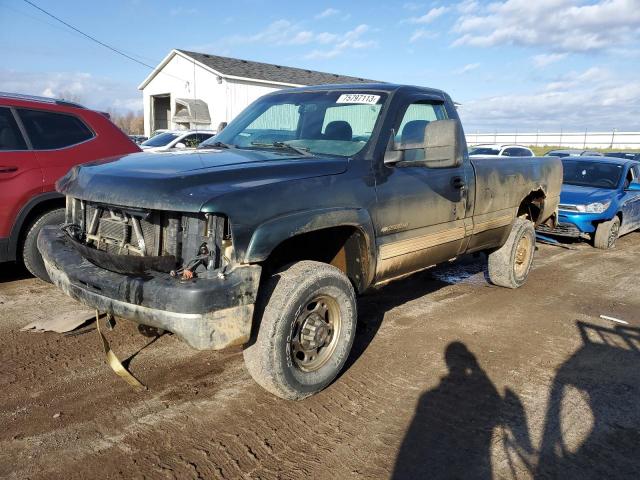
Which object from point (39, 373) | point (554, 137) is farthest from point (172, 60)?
point (554, 137)

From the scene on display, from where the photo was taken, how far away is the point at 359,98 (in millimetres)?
4270

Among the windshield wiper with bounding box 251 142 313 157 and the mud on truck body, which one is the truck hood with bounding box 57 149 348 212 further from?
the windshield wiper with bounding box 251 142 313 157

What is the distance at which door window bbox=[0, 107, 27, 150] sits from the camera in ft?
17.5

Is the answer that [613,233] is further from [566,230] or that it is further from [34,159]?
[34,159]

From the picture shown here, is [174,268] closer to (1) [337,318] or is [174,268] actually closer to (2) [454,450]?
(1) [337,318]

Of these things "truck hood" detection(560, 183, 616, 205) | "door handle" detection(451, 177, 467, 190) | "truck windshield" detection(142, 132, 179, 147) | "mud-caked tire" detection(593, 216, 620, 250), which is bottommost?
"mud-caked tire" detection(593, 216, 620, 250)

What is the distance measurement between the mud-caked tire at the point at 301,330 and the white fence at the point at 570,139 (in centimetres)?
5121

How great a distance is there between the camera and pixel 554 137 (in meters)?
55.3

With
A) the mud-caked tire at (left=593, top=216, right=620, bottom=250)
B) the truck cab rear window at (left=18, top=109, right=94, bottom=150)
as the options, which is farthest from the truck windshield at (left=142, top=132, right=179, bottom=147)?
the mud-caked tire at (left=593, top=216, right=620, bottom=250)

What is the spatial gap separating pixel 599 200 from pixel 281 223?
788cm

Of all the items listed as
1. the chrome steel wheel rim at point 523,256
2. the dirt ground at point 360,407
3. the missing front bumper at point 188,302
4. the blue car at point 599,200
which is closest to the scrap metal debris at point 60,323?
the dirt ground at point 360,407

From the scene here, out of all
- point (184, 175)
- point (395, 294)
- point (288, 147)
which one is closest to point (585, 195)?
point (395, 294)

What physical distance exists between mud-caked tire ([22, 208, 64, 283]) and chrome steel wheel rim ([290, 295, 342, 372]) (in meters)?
3.25

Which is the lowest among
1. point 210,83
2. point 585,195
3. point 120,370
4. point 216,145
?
point 120,370
